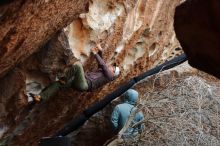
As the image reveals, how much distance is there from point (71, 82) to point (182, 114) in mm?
2464

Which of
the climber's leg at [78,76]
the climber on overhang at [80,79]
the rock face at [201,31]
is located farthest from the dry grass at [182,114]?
the rock face at [201,31]

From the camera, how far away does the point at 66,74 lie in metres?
8.92

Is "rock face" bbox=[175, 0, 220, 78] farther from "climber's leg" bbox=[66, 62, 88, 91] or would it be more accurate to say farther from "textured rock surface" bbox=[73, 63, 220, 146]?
"textured rock surface" bbox=[73, 63, 220, 146]

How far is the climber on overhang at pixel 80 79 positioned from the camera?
29.0 feet

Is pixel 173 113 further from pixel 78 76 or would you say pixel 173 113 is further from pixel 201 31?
pixel 201 31

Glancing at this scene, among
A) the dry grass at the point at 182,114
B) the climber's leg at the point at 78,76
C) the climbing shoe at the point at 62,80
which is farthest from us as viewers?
the dry grass at the point at 182,114

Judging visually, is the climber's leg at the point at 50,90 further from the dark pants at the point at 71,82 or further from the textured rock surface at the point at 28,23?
the textured rock surface at the point at 28,23

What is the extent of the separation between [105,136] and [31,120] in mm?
2096

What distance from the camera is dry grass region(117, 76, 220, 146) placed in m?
9.51

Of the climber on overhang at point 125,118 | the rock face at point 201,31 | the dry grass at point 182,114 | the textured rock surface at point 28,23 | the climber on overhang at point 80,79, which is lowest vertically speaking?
the dry grass at point 182,114

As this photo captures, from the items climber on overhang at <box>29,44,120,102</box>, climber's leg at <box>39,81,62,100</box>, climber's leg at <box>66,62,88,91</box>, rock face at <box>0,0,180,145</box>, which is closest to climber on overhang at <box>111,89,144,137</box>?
climber on overhang at <box>29,44,120,102</box>

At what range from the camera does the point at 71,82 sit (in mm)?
8984

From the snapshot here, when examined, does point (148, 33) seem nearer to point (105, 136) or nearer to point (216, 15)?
point (105, 136)

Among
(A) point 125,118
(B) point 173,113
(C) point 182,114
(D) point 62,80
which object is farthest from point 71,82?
(C) point 182,114
